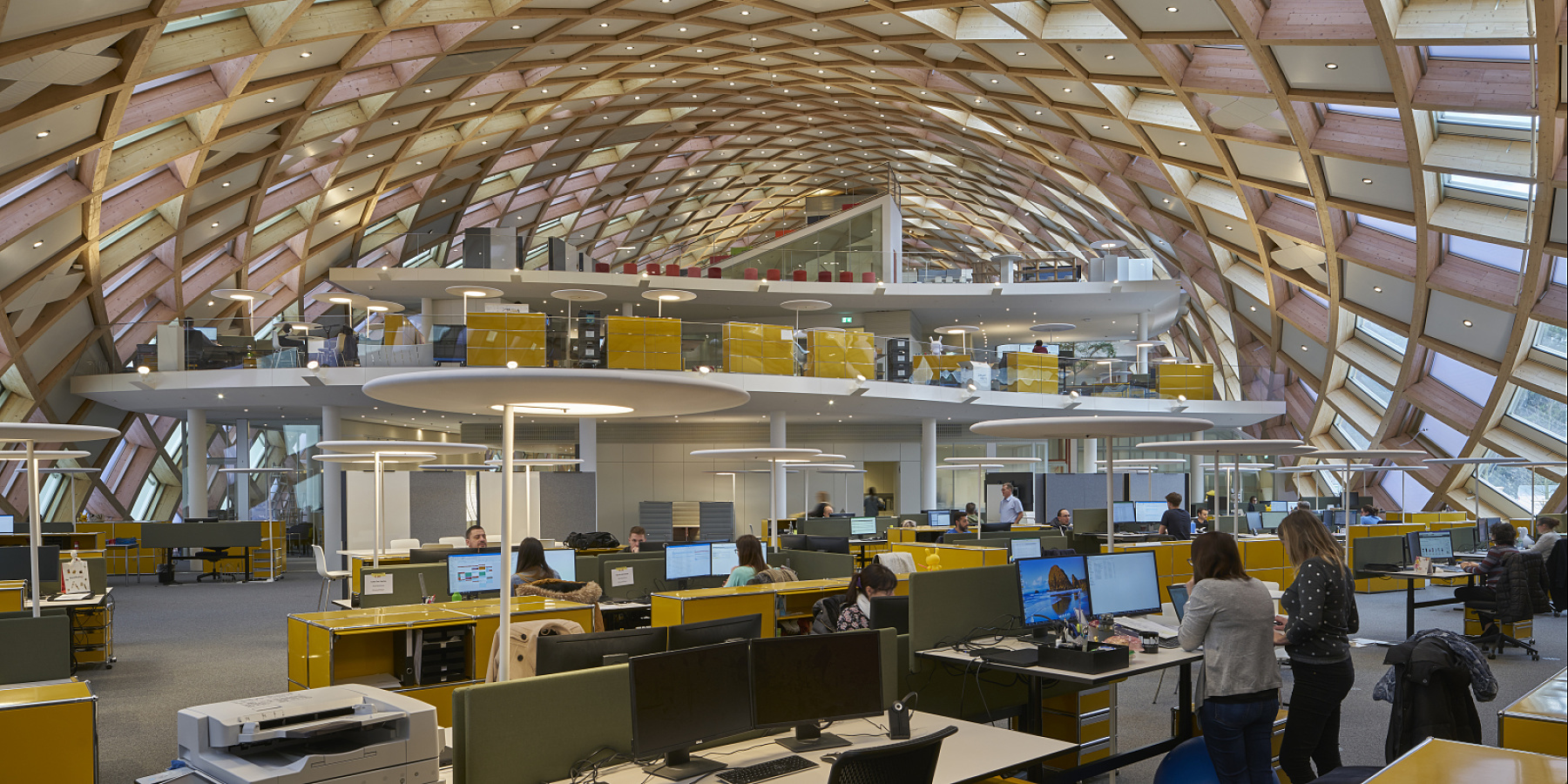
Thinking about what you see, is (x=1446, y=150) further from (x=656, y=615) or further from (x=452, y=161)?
(x=452, y=161)

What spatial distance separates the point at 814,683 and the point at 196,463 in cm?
2425

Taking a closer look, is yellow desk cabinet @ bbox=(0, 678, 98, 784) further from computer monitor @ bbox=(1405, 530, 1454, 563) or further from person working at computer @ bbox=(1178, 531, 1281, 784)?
computer monitor @ bbox=(1405, 530, 1454, 563)

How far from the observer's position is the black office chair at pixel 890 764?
11.3ft

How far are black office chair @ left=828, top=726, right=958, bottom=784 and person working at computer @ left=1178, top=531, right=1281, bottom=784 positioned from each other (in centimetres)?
230

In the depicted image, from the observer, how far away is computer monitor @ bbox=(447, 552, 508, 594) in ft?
33.8

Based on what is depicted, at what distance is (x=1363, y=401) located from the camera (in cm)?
2683

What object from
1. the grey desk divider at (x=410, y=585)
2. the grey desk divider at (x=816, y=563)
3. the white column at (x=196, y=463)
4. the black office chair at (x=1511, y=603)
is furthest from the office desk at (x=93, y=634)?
the black office chair at (x=1511, y=603)

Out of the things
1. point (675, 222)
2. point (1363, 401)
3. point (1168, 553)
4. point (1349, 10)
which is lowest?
point (1168, 553)

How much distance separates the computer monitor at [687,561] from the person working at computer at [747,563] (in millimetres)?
1282

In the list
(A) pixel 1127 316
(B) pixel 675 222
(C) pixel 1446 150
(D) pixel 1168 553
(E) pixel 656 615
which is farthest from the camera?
(B) pixel 675 222

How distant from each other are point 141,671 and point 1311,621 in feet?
38.9

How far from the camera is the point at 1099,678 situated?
19.7 ft

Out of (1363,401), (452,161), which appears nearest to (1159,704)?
(1363,401)

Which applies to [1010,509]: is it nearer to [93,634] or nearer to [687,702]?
[93,634]
